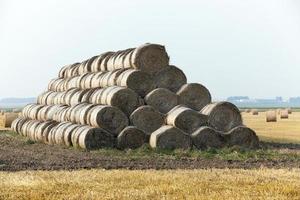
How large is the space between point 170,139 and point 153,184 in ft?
26.2

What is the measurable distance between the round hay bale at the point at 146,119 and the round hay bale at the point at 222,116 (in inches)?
62.9

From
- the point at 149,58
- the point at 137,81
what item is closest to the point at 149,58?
the point at 149,58

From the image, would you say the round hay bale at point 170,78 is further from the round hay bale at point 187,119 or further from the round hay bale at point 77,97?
the round hay bale at point 77,97

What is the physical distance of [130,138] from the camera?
20.1 metres

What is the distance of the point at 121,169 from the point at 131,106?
21.3 ft

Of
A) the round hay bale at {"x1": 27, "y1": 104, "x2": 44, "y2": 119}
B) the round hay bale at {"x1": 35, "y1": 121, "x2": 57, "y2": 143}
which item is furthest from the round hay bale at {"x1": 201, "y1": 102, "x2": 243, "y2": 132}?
the round hay bale at {"x1": 27, "y1": 104, "x2": 44, "y2": 119}

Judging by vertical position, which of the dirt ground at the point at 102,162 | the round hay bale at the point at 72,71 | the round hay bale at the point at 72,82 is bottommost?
the dirt ground at the point at 102,162

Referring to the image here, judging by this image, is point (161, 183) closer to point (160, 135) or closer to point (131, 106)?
point (160, 135)

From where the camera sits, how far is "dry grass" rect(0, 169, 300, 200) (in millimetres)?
10414

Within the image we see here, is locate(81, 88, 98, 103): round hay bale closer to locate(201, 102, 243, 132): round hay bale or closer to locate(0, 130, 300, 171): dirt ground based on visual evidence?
locate(0, 130, 300, 171): dirt ground

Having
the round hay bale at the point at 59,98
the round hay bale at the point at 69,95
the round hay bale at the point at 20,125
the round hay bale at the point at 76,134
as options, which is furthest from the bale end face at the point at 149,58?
the round hay bale at the point at 20,125

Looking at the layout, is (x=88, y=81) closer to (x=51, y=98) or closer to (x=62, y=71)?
(x=51, y=98)

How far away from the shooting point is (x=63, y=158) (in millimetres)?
17562

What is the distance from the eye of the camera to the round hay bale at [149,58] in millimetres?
21844
